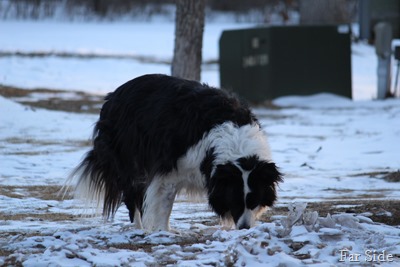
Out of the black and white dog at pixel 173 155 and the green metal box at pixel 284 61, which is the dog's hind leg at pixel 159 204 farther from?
the green metal box at pixel 284 61

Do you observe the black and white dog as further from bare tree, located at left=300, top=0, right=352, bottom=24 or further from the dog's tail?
bare tree, located at left=300, top=0, right=352, bottom=24

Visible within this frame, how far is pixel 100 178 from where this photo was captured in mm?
8500

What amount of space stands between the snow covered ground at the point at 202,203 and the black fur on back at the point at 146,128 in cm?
43

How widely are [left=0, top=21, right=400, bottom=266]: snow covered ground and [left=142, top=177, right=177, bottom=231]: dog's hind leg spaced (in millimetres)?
234

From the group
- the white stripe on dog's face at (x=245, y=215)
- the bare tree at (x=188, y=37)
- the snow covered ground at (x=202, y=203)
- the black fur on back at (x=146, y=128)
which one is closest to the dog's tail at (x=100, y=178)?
the black fur on back at (x=146, y=128)

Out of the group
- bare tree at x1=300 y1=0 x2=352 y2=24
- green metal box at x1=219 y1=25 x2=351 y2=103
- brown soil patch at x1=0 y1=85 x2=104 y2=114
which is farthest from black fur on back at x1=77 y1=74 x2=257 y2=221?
bare tree at x1=300 y1=0 x2=352 y2=24

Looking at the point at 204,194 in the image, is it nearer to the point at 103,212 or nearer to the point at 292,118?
the point at 103,212

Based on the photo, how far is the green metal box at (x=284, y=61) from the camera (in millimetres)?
21188

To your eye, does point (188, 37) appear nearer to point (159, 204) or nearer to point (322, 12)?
point (159, 204)

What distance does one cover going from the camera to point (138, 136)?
317 inches

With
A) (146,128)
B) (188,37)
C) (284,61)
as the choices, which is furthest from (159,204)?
(284,61)

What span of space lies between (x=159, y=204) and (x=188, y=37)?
9.57m

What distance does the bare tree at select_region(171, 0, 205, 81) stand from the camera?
1686cm

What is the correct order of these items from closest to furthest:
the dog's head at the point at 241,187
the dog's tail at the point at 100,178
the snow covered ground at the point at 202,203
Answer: the snow covered ground at the point at 202,203, the dog's head at the point at 241,187, the dog's tail at the point at 100,178
